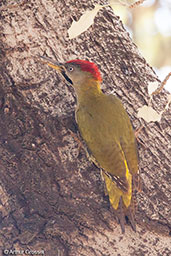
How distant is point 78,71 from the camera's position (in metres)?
2.96

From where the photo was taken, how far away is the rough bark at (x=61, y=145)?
2291 millimetres

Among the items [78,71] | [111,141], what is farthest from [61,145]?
[78,71]

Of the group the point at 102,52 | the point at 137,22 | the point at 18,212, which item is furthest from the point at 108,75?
the point at 137,22

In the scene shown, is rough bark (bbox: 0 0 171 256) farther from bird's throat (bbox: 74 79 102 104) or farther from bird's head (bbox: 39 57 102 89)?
bird's throat (bbox: 74 79 102 104)

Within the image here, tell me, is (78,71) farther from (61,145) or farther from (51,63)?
(61,145)

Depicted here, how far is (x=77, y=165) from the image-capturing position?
7.86 feet

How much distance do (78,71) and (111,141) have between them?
0.62m

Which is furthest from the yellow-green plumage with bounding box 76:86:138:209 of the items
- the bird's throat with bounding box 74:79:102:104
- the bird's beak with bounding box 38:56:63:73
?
the bird's beak with bounding box 38:56:63:73

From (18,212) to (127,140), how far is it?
88 cm

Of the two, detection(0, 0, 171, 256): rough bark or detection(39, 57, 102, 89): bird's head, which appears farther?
detection(39, 57, 102, 89): bird's head

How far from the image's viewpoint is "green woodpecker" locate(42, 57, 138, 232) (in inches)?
99.7

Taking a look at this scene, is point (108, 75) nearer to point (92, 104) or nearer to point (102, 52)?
point (102, 52)

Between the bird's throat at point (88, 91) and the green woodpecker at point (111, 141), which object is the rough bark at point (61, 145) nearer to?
the green woodpecker at point (111, 141)

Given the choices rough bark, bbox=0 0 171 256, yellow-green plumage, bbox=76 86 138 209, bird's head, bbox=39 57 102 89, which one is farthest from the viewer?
yellow-green plumage, bbox=76 86 138 209
